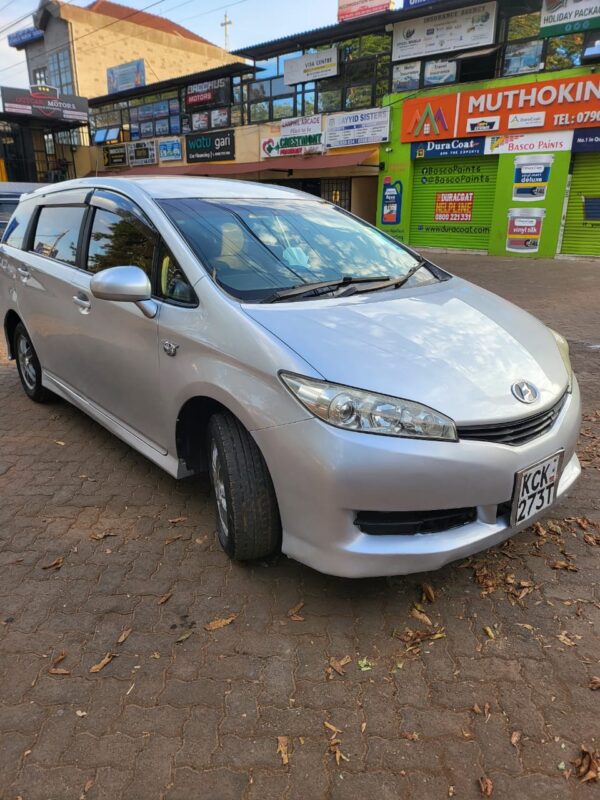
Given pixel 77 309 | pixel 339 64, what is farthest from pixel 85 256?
pixel 339 64

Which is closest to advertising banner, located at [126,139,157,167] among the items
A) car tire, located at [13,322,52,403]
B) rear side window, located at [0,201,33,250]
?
rear side window, located at [0,201,33,250]

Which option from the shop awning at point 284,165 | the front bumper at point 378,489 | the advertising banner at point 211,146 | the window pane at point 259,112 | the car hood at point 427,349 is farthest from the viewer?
the advertising banner at point 211,146

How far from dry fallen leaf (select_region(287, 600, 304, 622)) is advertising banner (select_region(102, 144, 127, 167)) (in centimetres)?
2931

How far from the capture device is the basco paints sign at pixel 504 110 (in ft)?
48.0

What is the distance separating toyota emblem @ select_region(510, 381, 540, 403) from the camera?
234cm

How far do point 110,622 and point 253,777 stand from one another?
0.94 meters

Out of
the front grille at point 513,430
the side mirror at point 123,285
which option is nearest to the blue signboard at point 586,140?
the front grille at point 513,430

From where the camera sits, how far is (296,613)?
2473mm

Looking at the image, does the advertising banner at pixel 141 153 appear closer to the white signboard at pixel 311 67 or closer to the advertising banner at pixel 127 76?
the advertising banner at pixel 127 76

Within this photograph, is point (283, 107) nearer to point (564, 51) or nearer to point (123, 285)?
point (564, 51)

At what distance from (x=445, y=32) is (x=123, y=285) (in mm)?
17689

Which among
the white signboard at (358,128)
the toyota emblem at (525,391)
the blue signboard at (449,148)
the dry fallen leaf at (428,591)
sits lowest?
the dry fallen leaf at (428,591)

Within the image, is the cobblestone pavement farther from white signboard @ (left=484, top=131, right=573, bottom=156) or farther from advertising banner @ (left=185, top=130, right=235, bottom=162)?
advertising banner @ (left=185, top=130, right=235, bottom=162)

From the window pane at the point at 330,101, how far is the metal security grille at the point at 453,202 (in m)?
3.76
